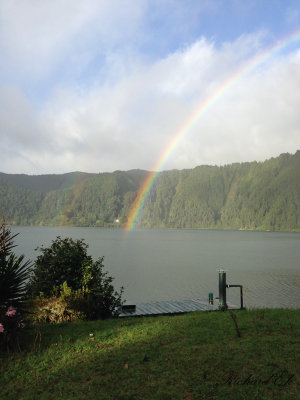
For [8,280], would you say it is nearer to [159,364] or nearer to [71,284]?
[159,364]

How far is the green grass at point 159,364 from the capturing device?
20.3ft

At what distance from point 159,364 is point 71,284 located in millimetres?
7544

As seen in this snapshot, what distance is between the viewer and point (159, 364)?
7414mm

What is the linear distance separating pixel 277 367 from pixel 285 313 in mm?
6331

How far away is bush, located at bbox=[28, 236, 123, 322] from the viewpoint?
42.8ft

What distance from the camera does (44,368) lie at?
7.41m

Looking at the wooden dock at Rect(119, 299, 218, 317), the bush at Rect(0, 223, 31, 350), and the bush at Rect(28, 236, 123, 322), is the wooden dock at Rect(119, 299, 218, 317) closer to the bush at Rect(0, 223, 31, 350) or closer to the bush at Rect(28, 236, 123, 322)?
the bush at Rect(28, 236, 123, 322)

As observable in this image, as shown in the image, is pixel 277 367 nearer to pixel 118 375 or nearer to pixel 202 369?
pixel 202 369

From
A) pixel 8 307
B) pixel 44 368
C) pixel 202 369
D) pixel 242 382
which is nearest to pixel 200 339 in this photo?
pixel 202 369

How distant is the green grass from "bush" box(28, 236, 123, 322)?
6.93ft

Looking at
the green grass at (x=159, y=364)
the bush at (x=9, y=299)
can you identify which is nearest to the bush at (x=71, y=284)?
the green grass at (x=159, y=364)

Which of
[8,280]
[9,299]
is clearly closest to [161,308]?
[9,299]

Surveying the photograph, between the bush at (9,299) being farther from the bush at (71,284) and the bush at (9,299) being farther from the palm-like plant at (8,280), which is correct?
the bush at (71,284)

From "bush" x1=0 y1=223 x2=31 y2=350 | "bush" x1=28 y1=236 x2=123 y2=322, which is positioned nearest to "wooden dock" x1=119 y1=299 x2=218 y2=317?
"bush" x1=28 y1=236 x2=123 y2=322
